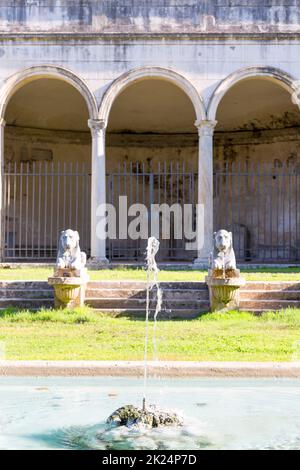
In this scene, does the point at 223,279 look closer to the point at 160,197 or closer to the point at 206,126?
the point at 206,126

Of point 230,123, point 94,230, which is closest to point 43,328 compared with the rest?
point 94,230

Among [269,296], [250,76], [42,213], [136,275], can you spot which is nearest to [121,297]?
[136,275]

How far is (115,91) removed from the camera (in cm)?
1627

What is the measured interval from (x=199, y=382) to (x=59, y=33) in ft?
37.7

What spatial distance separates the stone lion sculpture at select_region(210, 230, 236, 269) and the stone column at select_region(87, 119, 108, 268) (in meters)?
5.25

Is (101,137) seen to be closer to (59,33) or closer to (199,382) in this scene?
(59,33)

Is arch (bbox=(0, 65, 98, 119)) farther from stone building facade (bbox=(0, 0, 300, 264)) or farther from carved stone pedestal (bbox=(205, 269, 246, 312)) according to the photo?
carved stone pedestal (bbox=(205, 269, 246, 312))

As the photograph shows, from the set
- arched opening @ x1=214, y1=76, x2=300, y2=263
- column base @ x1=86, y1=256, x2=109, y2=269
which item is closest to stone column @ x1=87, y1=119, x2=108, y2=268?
column base @ x1=86, y1=256, x2=109, y2=269

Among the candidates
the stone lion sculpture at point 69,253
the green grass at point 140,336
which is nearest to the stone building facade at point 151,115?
the stone lion sculpture at point 69,253

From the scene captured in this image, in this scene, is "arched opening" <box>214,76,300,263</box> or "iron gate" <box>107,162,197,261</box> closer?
"arched opening" <box>214,76,300,263</box>

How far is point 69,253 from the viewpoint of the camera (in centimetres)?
1121

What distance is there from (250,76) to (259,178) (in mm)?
6818

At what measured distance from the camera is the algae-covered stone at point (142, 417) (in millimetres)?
5387

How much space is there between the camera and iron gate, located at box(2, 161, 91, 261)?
2175 centimetres
